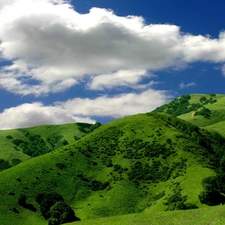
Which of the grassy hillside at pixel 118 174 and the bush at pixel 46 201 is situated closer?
the bush at pixel 46 201

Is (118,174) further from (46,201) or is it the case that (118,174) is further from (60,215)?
(60,215)

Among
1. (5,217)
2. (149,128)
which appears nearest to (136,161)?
(149,128)

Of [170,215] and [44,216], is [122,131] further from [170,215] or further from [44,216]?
[170,215]

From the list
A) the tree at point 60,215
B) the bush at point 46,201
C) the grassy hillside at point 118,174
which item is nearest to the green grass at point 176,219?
the grassy hillside at point 118,174

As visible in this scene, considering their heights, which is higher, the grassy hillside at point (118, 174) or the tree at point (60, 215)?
the grassy hillside at point (118, 174)

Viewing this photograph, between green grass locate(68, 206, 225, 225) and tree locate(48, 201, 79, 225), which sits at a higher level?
green grass locate(68, 206, 225, 225)

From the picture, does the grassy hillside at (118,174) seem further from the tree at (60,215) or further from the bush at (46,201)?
the tree at (60,215)

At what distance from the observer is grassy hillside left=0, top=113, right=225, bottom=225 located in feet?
341

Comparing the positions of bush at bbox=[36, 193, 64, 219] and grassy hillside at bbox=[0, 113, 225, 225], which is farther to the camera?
grassy hillside at bbox=[0, 113, 225, 225]

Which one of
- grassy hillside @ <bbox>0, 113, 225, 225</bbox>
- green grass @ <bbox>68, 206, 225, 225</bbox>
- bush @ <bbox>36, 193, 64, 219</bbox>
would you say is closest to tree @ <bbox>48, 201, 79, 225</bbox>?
bush @ <bbox>36, 193, 64, 219</bbox>

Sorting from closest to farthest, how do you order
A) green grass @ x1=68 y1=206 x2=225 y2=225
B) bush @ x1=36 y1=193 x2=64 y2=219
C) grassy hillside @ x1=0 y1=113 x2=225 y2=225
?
green grass @ x1=68 y1=206 x2=225 y2=225 → bush @ x1=36 y1=193 x2=64 y2=219 → grassy hillside @ x1=0 y1=113 x2=225 y2=225

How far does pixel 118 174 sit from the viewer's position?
421ft

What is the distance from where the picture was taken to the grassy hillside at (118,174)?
10406 cm

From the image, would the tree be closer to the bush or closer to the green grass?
the bush
